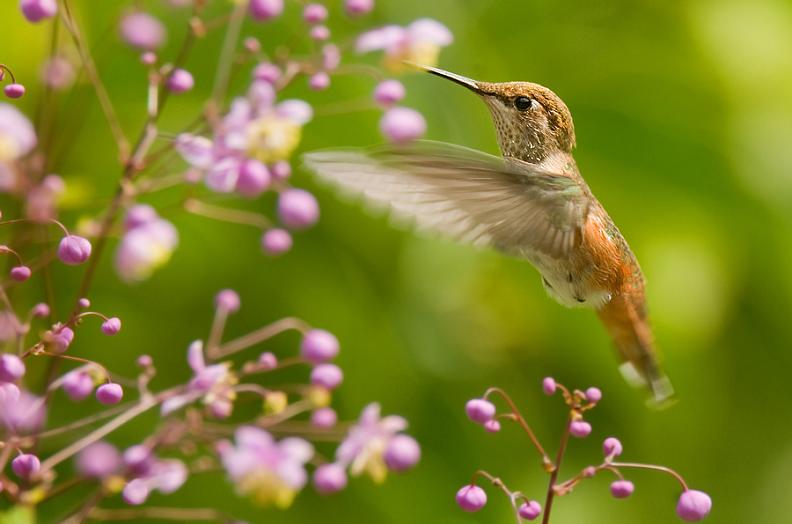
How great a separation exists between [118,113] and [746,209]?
5.65 ft

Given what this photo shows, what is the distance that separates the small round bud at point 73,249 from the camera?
4.33 feet

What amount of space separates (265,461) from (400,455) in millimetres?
168

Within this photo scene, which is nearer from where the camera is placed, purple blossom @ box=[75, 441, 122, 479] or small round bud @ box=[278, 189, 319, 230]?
purple blossom @ box=[75, 441, 122, 479]

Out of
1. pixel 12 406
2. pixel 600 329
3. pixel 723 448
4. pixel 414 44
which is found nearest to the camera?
pixel 12 406

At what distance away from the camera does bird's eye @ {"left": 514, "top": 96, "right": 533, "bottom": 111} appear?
2.04 m

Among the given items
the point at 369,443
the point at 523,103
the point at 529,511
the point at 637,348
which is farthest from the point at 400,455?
the point at 637,348

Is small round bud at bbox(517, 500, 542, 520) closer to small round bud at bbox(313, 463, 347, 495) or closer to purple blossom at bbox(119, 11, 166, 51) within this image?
small round bud at bbox(313, 463, 347, 495)

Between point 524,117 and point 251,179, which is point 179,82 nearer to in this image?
point 251,179

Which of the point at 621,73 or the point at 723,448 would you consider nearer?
the point at 621,73

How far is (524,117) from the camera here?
2.04 meters

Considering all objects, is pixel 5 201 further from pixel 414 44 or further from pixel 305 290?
pixel 414 44

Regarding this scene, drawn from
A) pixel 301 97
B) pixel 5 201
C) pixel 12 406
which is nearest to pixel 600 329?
pixel 301 97

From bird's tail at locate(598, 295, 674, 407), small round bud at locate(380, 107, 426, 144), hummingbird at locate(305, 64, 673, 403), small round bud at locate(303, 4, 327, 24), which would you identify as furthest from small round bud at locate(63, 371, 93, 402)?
bird's tail at locate(598, 295, 674, 407)

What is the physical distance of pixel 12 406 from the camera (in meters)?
1.23
